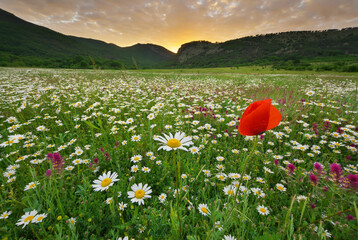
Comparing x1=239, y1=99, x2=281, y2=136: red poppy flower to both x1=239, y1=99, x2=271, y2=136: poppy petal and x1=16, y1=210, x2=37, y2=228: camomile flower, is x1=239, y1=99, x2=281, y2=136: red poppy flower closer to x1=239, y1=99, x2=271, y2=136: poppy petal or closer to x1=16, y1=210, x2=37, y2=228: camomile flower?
x1=239, y1=99, x2=271, y2=136: poppy petal

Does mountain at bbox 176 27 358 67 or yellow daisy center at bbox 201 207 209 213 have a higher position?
mountain at bbox 176 27 358 67

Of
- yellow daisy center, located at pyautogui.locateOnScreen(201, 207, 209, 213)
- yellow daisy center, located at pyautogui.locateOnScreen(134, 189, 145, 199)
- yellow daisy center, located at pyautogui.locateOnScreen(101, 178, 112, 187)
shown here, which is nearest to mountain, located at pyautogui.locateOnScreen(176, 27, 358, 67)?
yellow daisy center, located at pyautogui.locateOnScreen(201, 207, 209, 213)

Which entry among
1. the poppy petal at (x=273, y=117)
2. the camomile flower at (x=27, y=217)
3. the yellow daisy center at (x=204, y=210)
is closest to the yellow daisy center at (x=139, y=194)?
the yellow daisy center at (x=204, y=210)

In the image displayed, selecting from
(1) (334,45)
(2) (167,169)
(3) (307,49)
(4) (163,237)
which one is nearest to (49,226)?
A: (4) (163,237)

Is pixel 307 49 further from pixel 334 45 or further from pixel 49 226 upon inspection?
pixel 49 226

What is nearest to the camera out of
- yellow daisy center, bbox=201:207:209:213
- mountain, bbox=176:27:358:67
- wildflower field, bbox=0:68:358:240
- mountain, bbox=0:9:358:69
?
wildflower field, bbox=0:68:358:240

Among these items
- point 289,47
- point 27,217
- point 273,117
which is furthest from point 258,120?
point 289,47

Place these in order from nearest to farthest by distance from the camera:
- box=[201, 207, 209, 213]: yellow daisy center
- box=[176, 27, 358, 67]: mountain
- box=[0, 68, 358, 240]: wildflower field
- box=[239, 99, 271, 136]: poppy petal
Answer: box=[239, 99, 271, 136]: poppy petal, box=[0, 68, 358, 240]: wildflower field, box=[201, 207, 209, 213]: yellow daisy center, box=[176, 27, 358, 67]: mountain

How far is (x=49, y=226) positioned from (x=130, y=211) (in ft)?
Answer: 2.44

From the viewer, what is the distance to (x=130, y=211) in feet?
5.35

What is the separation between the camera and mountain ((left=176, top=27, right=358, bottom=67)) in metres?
86.6

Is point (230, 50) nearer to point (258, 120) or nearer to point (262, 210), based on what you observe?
point (262, 210)

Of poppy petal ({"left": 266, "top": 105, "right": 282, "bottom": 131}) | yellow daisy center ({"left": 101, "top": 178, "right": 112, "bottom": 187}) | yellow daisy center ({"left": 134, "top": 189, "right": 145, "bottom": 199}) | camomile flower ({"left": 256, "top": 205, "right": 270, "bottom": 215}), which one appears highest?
poppy petal ({"left": 266, "top": 105, "right": 282, "bottom": 131})

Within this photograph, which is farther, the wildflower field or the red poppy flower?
the wildflower field
